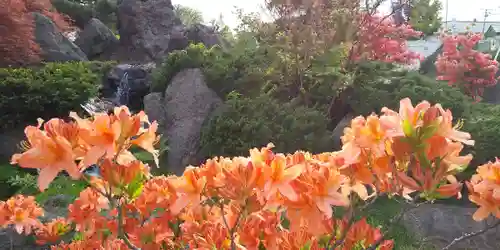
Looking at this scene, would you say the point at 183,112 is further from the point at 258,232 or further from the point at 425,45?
the point at 425,45

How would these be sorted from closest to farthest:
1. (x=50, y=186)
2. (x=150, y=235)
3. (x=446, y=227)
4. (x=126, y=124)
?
(x=126, y=124) → (x=150, y=235) → (x=446, y=227) → (x=50, y=186)

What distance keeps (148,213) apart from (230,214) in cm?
37

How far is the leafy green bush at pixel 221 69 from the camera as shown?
7.03 m

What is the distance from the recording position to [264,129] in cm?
554

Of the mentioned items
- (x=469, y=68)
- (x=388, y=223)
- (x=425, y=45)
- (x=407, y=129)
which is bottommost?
(x=425, y=45)

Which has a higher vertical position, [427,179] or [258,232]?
[427,179]

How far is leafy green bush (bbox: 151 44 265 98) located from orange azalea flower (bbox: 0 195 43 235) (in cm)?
504

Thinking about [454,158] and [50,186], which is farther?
[50,186]

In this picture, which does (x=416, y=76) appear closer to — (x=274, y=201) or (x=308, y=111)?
(x=308, y=111)

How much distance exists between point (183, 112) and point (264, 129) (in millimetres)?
1765

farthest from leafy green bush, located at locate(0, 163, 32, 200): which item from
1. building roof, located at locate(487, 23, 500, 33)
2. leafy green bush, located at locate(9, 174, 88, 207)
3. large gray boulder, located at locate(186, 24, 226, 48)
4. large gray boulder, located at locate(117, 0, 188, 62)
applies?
building roof, located at locate(487, 23, 500, 33)

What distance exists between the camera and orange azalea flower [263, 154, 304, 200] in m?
0.98

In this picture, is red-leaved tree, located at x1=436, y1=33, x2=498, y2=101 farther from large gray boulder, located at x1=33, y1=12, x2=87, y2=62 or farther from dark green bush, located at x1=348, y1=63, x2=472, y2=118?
large gray boulder, located at x1=33, y1=12, x2=87, y2=62

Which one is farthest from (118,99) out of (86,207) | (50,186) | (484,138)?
(86,207)
